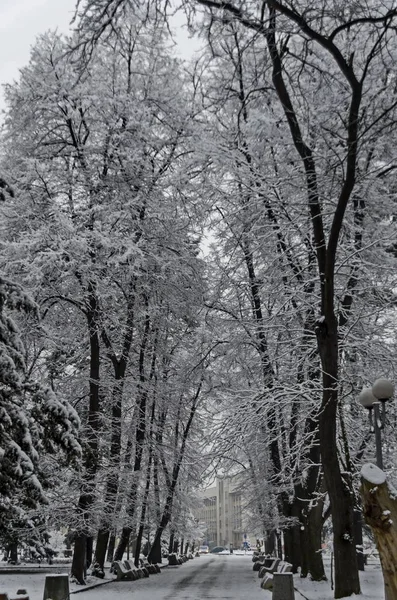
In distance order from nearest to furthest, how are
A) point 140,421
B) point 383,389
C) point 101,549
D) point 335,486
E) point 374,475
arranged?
point 374,475
point 383,389
point 335,486
point 101,549
point 140,421

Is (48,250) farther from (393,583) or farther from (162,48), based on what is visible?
(393,583)

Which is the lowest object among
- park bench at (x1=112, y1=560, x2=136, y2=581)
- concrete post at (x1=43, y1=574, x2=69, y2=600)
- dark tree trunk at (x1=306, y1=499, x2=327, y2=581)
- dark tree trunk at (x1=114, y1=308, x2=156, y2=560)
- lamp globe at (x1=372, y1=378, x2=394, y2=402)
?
concrete post at (x1=43, y1=574, x2=69, y2=600)

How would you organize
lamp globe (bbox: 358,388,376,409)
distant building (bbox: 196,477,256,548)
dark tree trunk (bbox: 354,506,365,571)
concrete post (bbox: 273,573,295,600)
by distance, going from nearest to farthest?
lamp globe (bbox: 358,388,376,409), concrete post (bbox: 273,573,295,600), dark tree trunk (bbox: 354,506,365,571), distant building (bbox: 196,477,256,548)

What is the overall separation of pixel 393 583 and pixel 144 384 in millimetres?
19721

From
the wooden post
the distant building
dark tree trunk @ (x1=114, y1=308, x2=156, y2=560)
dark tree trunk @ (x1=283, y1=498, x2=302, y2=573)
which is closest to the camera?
the wooden post

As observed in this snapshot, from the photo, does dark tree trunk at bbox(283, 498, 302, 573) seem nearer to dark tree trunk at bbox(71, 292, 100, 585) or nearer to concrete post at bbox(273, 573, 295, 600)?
dark tree trunk at bbox(71, 292, 100, 585)

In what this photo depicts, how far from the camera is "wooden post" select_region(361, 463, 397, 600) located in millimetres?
6500

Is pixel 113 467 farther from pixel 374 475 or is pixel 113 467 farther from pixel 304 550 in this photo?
pixel 374 475

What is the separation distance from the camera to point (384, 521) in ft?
21.4

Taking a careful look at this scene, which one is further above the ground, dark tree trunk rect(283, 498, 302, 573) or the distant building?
the distant building

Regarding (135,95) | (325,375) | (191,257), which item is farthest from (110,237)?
(325,375)

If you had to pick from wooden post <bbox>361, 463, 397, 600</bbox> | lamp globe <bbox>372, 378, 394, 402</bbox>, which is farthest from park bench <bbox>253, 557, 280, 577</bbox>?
wooden post <bbox>361, 463, 397, 600</bbox>

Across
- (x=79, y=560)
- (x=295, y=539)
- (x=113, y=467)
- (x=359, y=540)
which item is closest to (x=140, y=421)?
(x=113, y=467)

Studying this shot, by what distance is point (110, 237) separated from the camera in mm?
20031
